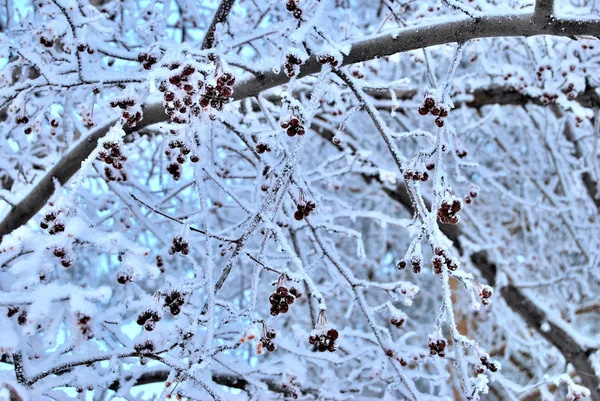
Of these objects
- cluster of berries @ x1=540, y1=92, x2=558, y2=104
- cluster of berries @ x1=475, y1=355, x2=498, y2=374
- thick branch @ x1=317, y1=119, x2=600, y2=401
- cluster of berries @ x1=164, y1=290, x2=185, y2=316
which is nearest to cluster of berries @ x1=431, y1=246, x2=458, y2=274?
cluster of berries @ x1=475, y1=355, x2=498, y2=374

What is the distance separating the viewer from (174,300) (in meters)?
1.91

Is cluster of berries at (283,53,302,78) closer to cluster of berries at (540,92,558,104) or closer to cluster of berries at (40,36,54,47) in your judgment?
cluster of berries at (40,36,54,47)

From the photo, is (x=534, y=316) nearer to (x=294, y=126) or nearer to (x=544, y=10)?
(x=544, y=10)

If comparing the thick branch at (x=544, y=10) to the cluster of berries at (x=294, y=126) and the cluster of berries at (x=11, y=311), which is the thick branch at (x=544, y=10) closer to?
the cluster of berries at (x=294, y=126)

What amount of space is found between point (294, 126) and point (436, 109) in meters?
0.50

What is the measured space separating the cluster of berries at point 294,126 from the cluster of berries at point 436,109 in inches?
17.8

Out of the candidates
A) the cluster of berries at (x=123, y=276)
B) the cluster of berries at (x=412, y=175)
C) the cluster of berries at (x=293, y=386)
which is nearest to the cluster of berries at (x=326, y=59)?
the cluster of berries at (x=412, y=175)

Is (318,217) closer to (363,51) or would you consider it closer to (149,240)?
(363,51)

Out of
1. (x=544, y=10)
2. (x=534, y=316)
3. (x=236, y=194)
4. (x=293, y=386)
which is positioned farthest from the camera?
(x=534, y=316)

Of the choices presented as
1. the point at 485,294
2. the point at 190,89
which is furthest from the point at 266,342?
the point at 190,89

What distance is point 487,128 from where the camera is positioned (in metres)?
7.21

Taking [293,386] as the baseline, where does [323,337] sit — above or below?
below

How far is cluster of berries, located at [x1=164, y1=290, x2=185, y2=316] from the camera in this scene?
1.90 m

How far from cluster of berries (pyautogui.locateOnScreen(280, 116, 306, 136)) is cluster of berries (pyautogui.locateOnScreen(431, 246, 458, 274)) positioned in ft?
1.93
